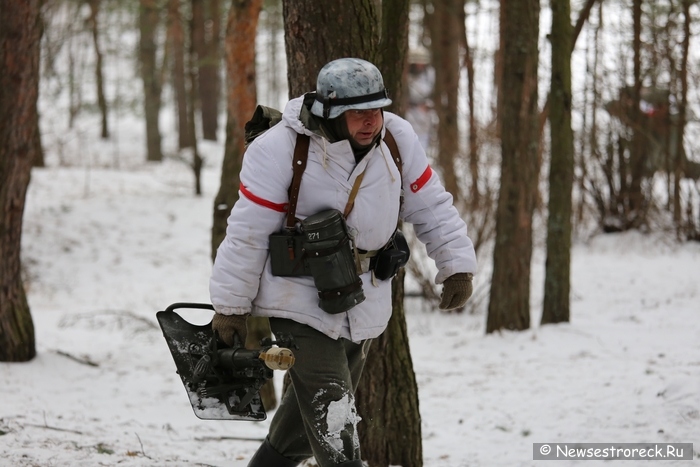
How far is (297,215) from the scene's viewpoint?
332 cm

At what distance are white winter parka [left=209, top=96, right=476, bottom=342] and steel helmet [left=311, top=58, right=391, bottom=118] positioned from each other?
0.13 meters

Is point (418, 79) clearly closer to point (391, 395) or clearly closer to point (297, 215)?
point (391, 395)

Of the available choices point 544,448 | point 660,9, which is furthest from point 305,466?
point 660,9

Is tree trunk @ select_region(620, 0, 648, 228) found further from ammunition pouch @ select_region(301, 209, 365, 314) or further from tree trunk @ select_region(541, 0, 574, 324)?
ammunition pouch @ select_region(301, 209, 365, 314)

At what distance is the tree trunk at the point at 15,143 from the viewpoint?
669 cm

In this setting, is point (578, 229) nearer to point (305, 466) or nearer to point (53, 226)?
point (53, 226)

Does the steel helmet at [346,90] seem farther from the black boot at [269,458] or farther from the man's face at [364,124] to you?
the black boot at [269,458]

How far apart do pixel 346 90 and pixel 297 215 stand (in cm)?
53

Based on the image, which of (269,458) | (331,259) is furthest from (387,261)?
(269,458)

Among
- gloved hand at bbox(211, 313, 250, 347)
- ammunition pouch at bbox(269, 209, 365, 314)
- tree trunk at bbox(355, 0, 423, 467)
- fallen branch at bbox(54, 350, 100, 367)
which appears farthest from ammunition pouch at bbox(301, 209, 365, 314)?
fallen branch at bbox(54, 350, 100, 367)

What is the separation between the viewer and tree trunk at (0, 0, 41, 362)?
22.0 ft

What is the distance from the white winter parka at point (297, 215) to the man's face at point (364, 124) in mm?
58

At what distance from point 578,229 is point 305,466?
10.7 meters

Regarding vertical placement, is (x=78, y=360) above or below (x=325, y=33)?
below
